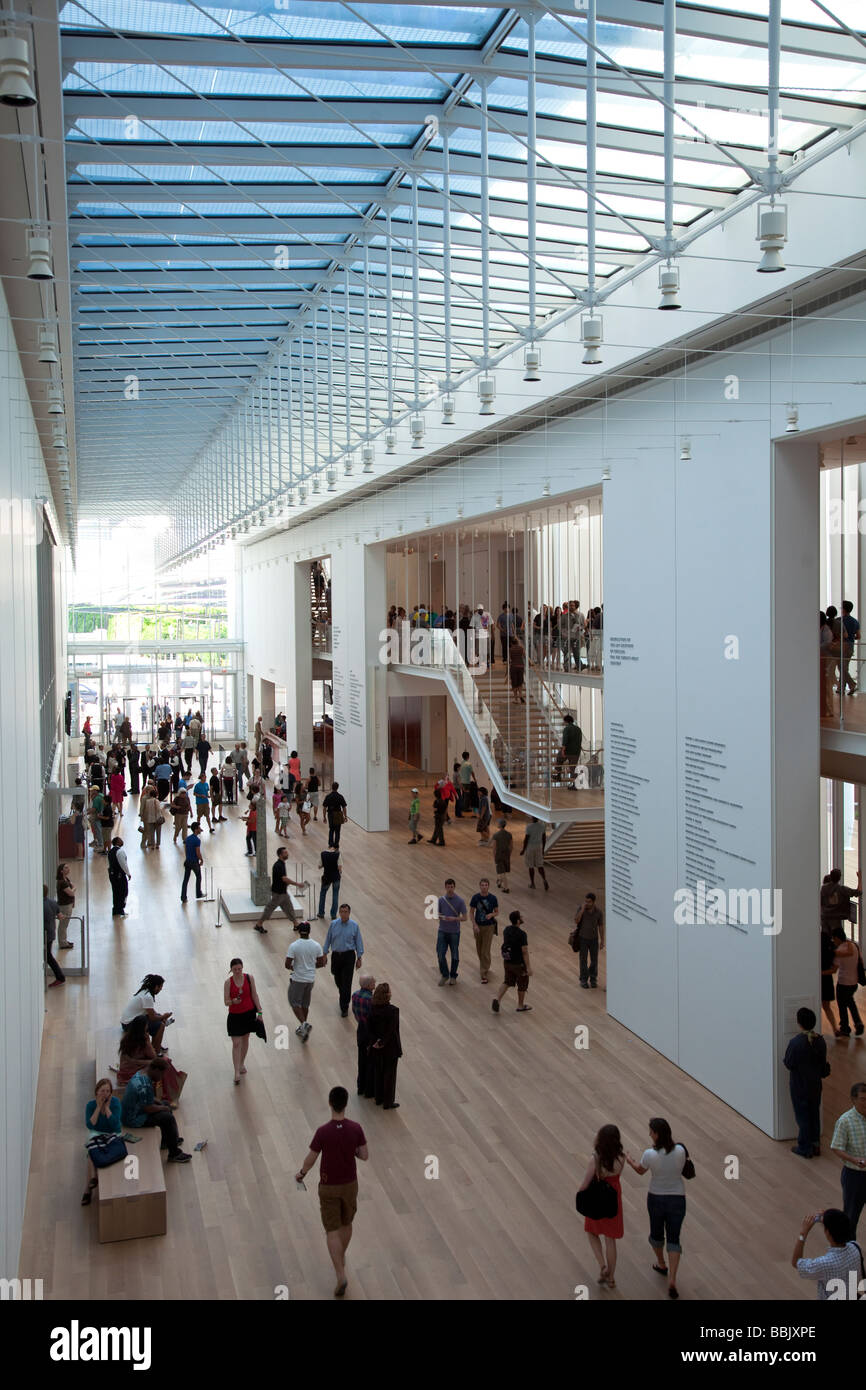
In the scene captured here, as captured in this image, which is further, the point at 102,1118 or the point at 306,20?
the point at 102,1118

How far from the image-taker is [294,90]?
895 cm

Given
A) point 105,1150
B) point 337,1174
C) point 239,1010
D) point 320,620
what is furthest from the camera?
point 320,620

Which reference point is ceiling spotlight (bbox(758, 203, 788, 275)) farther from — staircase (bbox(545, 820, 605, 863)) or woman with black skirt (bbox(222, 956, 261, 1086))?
staircase (bbox(545, 820, 605, 863))

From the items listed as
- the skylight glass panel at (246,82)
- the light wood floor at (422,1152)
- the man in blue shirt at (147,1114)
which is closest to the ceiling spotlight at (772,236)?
the skylight glass panel at (246,82)

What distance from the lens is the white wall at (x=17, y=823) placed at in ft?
22.0

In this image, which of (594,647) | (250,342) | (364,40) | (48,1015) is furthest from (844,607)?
(250,342)

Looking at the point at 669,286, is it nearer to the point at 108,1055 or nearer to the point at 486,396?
the point at 486,396

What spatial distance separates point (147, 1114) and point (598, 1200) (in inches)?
149

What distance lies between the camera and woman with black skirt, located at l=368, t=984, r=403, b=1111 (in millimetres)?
9789

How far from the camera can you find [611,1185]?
23.2 feet

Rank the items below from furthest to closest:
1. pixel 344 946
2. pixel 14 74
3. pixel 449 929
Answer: pixel 449 929 → pixel 344 946 → pixel 14 74

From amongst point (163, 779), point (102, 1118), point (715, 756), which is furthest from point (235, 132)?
point (163, 779)

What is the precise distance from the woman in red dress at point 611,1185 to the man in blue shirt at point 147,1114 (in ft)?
11.4

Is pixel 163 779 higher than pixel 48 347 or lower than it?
lower
